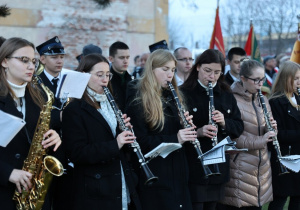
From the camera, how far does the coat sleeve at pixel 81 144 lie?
4.08 metres

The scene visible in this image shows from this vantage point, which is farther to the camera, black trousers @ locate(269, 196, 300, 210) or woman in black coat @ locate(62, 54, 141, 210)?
black trousers @ locate(269, 196, 300, 210)

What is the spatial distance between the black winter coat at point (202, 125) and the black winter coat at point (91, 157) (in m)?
1.03

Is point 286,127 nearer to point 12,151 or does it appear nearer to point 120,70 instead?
point 120,70

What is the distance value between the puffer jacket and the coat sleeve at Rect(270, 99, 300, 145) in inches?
14.0

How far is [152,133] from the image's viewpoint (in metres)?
4.73

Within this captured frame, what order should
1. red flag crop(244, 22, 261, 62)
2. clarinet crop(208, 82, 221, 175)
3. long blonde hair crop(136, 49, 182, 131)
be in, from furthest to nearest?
red flag crop(244, 22, 261, 62)
clarinet crop(208, 82, 221, 175)
long blonde hair crop(136, 49, 182, 131)

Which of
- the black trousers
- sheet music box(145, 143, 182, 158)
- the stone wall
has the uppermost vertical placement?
the stone wall

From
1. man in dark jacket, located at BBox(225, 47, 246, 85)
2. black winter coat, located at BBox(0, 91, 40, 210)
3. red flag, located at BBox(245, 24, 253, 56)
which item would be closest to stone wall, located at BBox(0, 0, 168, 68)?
red flag, located at BBox(245, 24, 253, 56)

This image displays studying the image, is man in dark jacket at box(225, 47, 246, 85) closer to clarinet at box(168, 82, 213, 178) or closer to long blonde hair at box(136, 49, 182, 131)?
long blonde hair at box(136, 49, 182, 131)

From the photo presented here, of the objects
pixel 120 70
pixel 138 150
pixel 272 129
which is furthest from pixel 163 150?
pixel 120 70

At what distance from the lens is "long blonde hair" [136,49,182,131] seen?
15.4 feet

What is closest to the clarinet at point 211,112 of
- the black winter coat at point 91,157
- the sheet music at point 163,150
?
the sheet music at point 163,150

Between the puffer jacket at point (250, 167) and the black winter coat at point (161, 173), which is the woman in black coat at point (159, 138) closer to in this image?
the black winter coat at point (161, 173)

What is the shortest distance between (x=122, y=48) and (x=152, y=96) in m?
3.01
